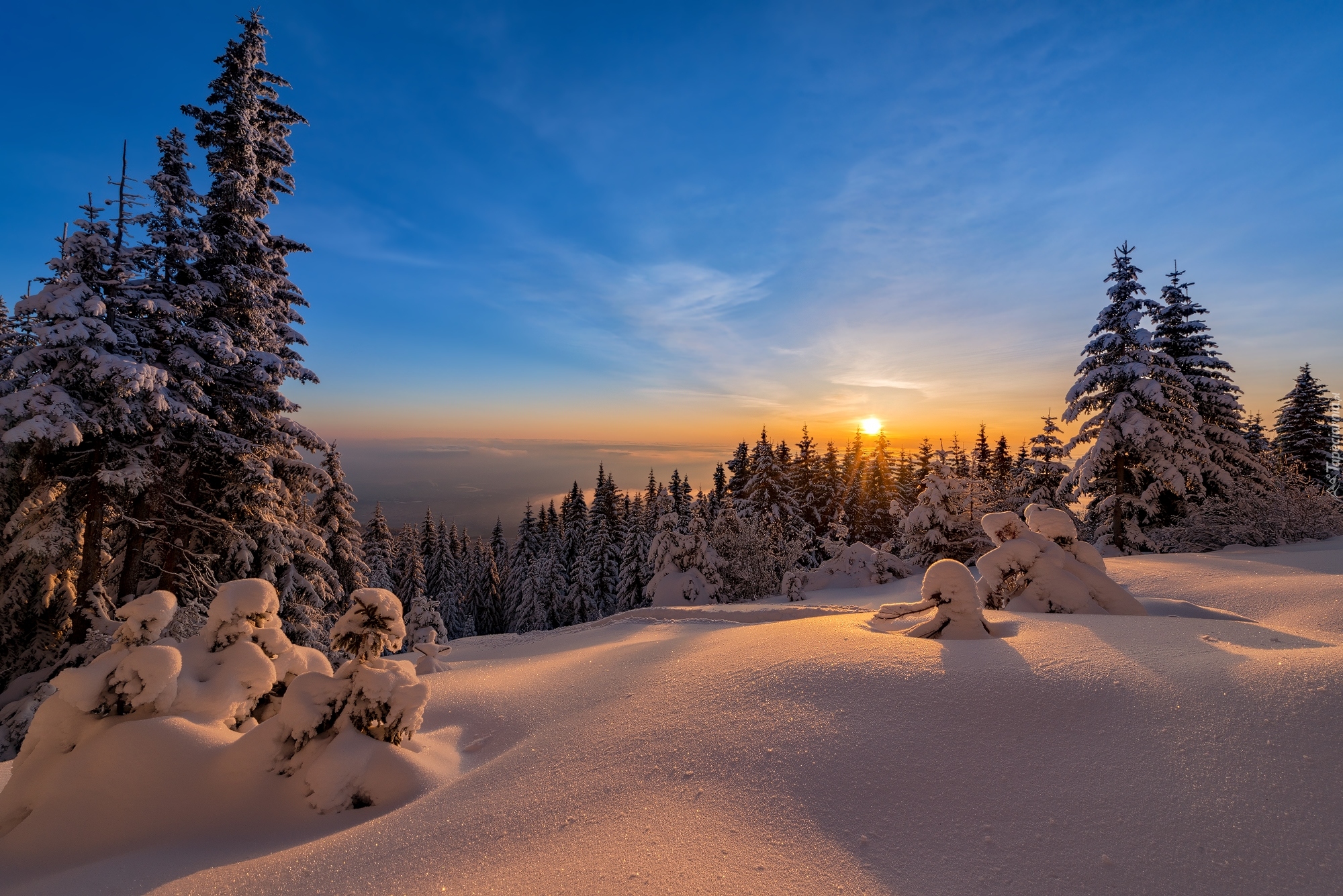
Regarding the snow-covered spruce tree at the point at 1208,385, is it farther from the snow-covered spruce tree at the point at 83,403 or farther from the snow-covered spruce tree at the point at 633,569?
the snow-covered spruce tree at the point at 83,403

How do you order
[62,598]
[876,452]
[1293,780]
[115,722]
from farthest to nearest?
[876,452] < [62,598] < [115,722] < [1293,780]

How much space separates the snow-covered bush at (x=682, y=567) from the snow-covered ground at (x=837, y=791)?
17639 mm

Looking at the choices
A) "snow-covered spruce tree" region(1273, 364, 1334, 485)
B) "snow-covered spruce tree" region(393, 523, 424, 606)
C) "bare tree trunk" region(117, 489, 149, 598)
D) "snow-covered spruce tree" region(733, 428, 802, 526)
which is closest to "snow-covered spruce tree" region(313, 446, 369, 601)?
"bare tree trunk" region(117, 489, 149, 598)

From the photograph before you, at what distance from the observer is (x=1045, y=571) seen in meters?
7.01

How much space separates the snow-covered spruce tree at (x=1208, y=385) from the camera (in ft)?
65.3

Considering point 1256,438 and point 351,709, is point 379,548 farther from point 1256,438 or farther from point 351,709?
point 1256,438

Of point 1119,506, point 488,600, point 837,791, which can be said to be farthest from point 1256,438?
point 488,600

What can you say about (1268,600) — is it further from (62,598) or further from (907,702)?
(62,598)

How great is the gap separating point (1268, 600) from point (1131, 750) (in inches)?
261

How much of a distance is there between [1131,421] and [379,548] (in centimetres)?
4400

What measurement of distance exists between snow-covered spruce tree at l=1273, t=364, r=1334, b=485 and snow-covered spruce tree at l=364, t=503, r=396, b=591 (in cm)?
5592

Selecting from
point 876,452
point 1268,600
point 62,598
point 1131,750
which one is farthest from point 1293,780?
point 876,452

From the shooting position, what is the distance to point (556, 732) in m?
4.71

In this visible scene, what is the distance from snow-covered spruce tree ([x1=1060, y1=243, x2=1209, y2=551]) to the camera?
17.4 m
